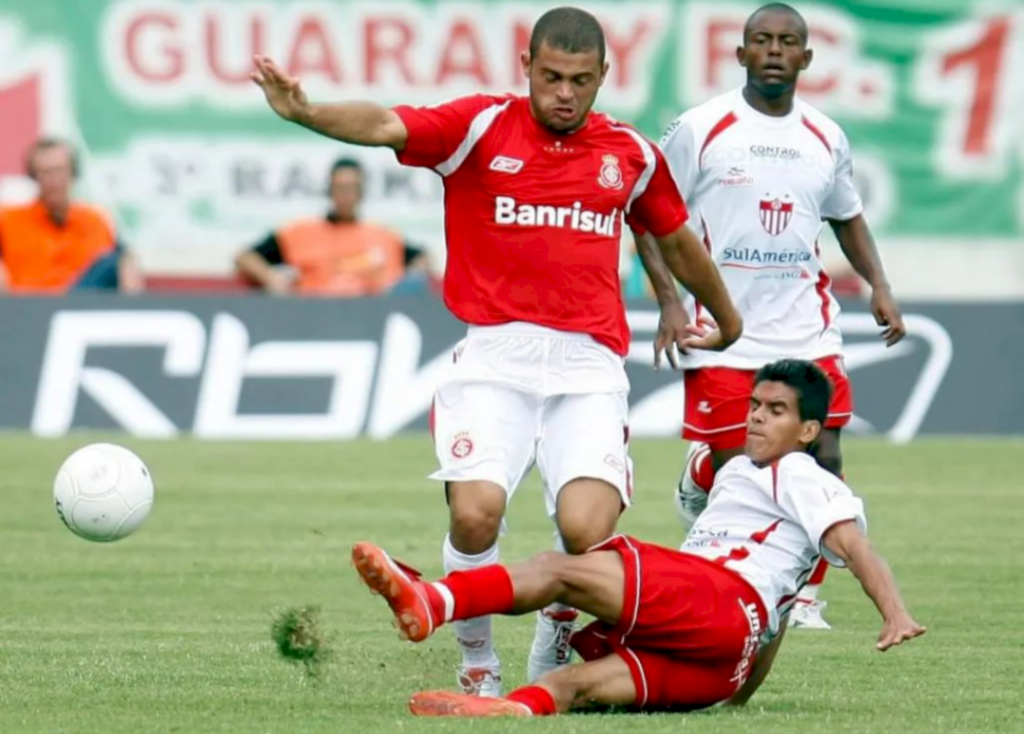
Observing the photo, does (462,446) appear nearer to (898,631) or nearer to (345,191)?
(898,631)

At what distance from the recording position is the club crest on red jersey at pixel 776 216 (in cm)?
1022

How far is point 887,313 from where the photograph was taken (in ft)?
34.2

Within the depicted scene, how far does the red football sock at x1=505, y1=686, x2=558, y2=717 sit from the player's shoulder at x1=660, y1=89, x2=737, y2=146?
364 cm

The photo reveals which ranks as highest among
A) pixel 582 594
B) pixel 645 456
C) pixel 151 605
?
pixel 582 594

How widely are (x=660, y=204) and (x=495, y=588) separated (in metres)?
1.79

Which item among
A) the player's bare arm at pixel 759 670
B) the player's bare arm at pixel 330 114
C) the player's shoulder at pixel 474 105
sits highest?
the player's bare arm at pixel 330 114

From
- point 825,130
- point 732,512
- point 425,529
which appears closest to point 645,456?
point 425,529

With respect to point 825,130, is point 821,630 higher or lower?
lower

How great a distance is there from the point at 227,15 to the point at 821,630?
1446 cm

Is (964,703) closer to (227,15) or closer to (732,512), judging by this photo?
(732,512)

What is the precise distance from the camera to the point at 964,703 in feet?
25.0

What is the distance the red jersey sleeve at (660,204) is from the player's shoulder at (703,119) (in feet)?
6.51

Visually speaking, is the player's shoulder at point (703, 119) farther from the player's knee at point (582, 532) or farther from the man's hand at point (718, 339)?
the player's knee at point (582, 532)

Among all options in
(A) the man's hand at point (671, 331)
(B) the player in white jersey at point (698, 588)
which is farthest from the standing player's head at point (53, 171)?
(B) the player in white jersey at point (698, 588)
